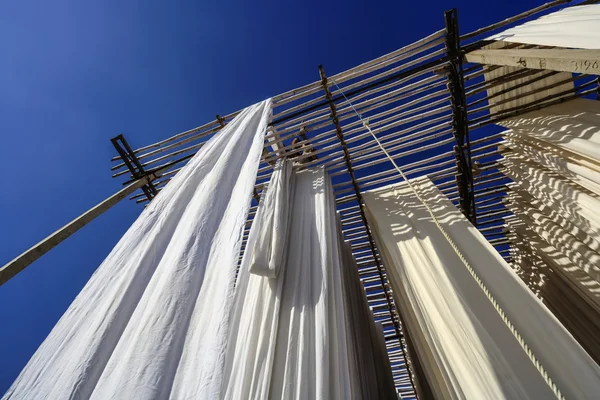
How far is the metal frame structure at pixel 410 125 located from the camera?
2482 millimetres

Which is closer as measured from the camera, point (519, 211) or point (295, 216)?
point (295, 216)

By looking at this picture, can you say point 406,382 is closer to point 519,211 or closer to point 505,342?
point 519,211

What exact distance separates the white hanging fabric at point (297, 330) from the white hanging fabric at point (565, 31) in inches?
71.9

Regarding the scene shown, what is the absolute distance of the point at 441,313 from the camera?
1.59 metres

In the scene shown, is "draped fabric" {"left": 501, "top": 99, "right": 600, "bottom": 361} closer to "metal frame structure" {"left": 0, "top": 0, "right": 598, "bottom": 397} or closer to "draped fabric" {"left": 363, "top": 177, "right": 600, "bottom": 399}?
"metal frame structure" {"left": 0, "top": 0, "right": 598, "bottom": 397}

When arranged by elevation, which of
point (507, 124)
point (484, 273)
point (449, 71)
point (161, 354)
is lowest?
point (161, 354)

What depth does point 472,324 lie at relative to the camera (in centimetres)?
147

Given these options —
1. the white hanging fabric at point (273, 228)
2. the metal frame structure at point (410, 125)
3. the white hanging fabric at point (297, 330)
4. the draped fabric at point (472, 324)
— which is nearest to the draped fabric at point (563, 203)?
the metal frame structure at point (410, 125)

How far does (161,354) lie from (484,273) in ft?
6.22

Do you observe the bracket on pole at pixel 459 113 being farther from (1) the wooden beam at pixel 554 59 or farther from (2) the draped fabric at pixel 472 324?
(2) the draped fabric at pixel 472 324

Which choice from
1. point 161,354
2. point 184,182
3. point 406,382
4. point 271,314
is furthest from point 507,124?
point 406,382

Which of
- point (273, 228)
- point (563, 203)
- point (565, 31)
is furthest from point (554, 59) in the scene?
point (273, 228)

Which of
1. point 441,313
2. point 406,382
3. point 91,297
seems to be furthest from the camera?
point 406,382

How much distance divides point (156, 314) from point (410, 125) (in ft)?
10.6
